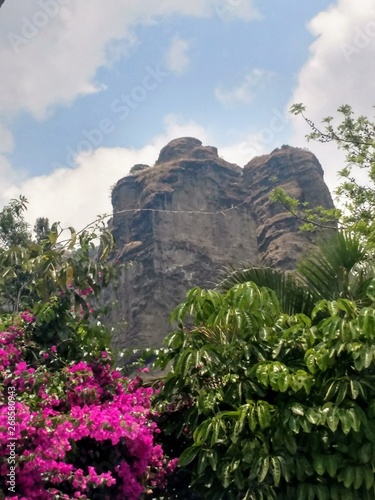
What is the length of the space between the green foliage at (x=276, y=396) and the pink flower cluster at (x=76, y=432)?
38cm

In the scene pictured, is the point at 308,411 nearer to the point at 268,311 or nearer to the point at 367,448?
the point at 367,448

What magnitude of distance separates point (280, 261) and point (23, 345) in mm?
43487

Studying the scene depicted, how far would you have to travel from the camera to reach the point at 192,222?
54500 mm

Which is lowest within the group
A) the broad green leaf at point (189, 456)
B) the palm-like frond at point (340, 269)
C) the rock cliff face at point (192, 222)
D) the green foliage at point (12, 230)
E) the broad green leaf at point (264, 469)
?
the broad green leaf at point (264, 469)

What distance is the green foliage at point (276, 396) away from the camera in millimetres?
3715

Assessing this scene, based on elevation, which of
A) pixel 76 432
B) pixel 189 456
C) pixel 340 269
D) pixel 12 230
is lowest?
pixel 189 456

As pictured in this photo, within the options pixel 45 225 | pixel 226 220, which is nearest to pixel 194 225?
pixel 226 220

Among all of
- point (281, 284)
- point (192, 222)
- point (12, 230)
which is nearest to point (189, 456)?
point (281, 284)

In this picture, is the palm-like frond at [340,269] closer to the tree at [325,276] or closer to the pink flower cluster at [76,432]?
the tree at [325,276]

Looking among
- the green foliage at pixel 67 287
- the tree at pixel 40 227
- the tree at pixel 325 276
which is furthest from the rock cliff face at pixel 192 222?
A: the tree at pixel 325 276

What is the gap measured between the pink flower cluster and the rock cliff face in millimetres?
38590

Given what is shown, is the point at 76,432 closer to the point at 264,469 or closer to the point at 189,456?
the point at 189,456

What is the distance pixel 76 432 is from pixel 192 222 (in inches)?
2006

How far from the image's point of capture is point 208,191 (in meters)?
59.3
